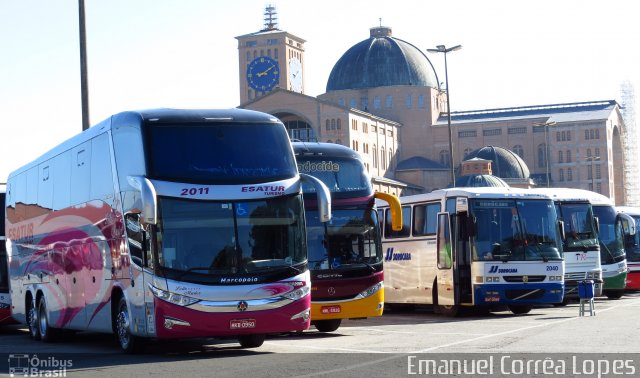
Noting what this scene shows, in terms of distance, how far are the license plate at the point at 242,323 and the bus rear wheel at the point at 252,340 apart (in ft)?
5.65

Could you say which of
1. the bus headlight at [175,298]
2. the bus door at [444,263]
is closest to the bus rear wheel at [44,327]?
the bus headlight at [175,298]

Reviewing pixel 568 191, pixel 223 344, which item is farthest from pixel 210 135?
pixel 568 191

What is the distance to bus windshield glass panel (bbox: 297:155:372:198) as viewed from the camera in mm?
22828

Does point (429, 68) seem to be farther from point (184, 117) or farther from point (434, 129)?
point (184, 117)

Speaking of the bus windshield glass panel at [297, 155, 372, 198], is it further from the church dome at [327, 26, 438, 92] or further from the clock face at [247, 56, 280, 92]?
the church dome at [327, 26, 438, 92]

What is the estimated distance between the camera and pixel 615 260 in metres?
35.6

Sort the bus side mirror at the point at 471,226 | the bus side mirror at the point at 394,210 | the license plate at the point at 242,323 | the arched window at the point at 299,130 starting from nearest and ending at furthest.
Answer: the license plate at the point at 242,323, the bus side mirror at the point at 394,210, the bus side mirror at the point at 471,226, the arched window at the point at 299,130

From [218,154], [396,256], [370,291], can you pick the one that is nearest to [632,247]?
[396,256]

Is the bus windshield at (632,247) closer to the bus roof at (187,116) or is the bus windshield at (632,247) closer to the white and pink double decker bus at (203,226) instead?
the white and pink double decker bus at (203,226)

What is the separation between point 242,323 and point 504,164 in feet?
401

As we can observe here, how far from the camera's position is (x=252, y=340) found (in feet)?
61.1

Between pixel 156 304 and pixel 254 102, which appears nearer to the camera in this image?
pixel 156 304

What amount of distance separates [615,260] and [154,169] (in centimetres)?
2183

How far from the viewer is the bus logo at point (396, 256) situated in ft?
96.4
